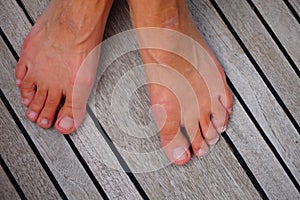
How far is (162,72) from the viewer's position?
1.04m

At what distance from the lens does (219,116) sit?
1064 millimetres

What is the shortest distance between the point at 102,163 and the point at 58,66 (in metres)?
0.25

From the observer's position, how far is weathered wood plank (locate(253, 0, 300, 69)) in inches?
44.4

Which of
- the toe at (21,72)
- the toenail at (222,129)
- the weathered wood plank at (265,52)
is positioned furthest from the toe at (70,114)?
the weathered wood plank at (265,52)

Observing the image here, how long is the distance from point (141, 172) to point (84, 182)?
0.44 ft

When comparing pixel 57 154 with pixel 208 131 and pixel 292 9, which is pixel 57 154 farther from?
pixel 292 9

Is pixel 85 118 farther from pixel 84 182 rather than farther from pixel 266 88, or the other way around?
pixel 266 88

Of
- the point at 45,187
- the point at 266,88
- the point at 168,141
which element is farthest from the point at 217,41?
the point at 45,187

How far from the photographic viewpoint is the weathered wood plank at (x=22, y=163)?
3.38ft

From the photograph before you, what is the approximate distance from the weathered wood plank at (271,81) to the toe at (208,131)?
0.11 m

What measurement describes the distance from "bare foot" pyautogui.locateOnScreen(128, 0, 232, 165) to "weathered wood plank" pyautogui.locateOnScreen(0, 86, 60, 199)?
0.29 m

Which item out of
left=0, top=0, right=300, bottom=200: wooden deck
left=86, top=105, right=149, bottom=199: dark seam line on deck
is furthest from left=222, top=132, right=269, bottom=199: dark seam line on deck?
left=86, top=105, right=149, bottom=199: dark seam line on deck

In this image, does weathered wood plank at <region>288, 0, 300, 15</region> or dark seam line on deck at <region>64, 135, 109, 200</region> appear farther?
weathered wood plank at <region>288, 0, 300, 15</region>

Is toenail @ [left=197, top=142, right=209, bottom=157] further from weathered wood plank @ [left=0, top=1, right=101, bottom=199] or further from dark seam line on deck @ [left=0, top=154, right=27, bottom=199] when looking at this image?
dark seam line on deck @ [left=0, top=154, right=27, bottom=199]
